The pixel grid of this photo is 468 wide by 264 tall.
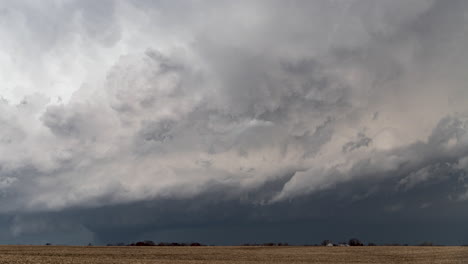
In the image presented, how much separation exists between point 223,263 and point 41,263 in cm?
3296

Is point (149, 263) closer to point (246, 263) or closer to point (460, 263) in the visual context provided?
point (246, 263)

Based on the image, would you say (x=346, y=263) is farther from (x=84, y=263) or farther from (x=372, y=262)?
(x=84, y=263)

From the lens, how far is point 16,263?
69.1 meters

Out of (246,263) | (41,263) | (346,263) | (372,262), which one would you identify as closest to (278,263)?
(246,263)

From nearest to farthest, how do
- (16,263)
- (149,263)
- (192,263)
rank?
(16,263) < (149,263) < (192,263)

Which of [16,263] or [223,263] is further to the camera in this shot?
[223,263]

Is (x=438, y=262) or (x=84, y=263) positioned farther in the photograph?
(x=438, y=262)

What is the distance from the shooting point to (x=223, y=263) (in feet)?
281

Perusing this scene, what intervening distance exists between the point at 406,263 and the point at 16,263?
74571mm

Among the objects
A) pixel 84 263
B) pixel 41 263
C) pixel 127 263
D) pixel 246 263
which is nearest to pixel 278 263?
pixel 246 263

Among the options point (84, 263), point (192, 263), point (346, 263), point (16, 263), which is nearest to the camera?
point (16, 263)

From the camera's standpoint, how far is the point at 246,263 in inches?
3433

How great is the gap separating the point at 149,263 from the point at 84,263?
1182cm

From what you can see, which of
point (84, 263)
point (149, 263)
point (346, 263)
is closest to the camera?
point (84, 263)
